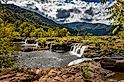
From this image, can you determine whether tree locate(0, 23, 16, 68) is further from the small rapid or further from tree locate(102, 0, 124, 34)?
the small rapid

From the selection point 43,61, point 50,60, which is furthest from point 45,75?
point 50,60

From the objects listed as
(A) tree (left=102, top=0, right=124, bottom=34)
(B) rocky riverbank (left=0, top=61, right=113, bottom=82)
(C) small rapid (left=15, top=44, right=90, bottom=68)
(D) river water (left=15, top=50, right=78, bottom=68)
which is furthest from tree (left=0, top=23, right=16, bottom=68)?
(D) river water (left=15, top=50, right=78, bottom=68)

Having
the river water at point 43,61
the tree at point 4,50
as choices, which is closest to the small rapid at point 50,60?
the river water at point 43,61

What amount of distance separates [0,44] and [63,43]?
318 ft

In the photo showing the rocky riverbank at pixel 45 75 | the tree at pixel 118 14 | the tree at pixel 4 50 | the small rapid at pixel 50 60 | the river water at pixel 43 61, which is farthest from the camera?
the river water at pixel 43 61

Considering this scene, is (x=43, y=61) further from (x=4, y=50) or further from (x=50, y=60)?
(x=4, y=50)

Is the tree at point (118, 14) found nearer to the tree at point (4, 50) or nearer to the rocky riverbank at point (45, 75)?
the rocky riverbank at point (45, 75)

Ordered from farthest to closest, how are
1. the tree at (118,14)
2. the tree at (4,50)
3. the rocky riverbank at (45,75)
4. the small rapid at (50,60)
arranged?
the small rapid at (50,60) < the tree at (4,50) < the rocky riverbank at (45,75) < the tree at (118,14)

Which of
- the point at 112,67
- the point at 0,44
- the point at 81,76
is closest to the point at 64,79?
the point at 81,76

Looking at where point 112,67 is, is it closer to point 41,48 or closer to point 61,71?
point 61,71

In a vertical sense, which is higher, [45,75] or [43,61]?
[45,75]

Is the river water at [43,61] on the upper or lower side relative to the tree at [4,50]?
lower

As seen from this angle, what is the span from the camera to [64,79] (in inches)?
696

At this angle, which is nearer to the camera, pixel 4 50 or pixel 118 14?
pixel 118 14
